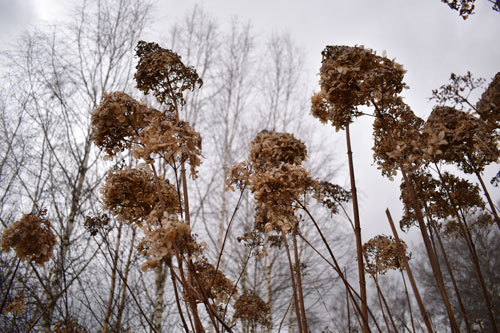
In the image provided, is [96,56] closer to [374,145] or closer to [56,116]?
[56,116]

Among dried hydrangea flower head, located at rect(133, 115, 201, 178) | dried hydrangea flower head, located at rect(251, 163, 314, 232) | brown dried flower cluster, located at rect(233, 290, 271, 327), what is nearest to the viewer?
dried hydrangea flower head, located at rect(133, 115, 201, 178)

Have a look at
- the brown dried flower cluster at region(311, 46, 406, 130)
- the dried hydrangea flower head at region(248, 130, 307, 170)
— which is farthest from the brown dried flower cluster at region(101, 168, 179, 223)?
the brown dried flower cluster at region(311, 46, 406, 130)

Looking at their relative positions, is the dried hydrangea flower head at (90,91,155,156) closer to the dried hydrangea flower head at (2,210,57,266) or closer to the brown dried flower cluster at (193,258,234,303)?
the brown dried flower cluster at (193,258,234,303)

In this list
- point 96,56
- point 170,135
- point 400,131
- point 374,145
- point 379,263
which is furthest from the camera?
point 96,56

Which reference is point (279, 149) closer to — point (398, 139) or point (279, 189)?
point (279, 189)

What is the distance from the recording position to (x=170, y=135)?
3.79ft

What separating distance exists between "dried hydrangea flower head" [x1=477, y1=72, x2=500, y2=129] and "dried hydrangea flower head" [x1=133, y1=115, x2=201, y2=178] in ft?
4.16

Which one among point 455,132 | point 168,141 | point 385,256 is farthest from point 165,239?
point 385,256

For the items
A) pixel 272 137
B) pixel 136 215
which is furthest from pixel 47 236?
pixel 272 137

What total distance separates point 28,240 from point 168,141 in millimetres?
1690

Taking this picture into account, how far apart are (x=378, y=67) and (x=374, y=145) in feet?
1.57

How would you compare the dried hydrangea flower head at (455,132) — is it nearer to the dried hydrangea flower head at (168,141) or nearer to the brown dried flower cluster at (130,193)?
the dried hydrangea flower head at (168,141)

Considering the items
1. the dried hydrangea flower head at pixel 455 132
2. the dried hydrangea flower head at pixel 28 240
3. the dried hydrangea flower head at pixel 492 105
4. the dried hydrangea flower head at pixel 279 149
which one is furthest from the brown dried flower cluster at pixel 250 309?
the dried hydrangea flower head at pixel 492 105

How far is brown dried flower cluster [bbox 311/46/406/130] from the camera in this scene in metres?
1.35
